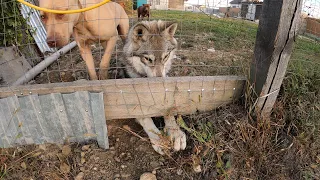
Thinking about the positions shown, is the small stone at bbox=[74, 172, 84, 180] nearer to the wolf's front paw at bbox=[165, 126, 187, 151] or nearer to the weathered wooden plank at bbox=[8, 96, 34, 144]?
the weathered wooden plank at bbox=[8, 96, 34, 144]

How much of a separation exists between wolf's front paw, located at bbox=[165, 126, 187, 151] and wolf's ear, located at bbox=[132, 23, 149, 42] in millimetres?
1287

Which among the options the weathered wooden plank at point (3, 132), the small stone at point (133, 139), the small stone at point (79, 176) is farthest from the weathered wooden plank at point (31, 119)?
the small stone at point (133, 139)

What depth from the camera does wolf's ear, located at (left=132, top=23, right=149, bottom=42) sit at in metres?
2.90

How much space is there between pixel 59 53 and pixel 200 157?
136 inches

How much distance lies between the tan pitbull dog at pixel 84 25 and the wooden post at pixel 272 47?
5.33 ft

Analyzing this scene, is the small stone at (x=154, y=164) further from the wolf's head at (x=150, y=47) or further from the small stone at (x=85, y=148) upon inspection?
the wolf's head at (x=150, y=47)

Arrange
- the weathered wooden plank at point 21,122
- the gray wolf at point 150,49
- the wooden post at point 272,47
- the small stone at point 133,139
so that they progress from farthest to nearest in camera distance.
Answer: the gray wolf at point 150,49 → the small stone at point 133,139 → the weathered wooden plank at point 21,122 → the wooden post at point 272,47

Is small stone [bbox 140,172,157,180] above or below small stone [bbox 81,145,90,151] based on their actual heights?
below

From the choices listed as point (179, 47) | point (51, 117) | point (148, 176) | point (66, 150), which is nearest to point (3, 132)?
point (51, 117)

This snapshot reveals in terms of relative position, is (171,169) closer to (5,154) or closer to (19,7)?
(5,154)

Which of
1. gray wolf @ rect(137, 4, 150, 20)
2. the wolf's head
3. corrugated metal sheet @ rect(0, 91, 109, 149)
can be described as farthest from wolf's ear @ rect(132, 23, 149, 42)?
gray wolf @ rect(137, 4, 150, 20)

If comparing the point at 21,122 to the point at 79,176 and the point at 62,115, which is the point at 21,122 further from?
the point at 79,176

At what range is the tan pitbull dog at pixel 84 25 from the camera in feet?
7.53

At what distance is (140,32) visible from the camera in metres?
2.98
